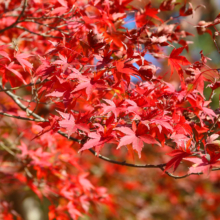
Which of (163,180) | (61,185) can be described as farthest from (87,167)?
(61,185)

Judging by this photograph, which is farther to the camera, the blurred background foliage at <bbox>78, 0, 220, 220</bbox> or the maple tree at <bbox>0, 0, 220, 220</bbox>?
the blurred background foliage at <bbox>78, 0, 220, 220</bbox>

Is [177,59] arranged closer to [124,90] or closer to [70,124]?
[124,90]

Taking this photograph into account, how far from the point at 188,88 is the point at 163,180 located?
3587 millimetres

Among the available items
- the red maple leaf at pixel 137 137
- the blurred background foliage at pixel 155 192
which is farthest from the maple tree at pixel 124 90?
the blurred background foliage at pixel 155 192

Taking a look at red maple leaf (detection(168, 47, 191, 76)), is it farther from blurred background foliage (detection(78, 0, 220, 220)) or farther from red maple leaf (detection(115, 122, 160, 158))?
blurred background foliage (detection(78, 0, 220, 220))

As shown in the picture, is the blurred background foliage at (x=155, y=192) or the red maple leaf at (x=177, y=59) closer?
the red maple leaf at (x=177, y=59)

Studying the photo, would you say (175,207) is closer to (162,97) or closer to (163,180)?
(163,180)

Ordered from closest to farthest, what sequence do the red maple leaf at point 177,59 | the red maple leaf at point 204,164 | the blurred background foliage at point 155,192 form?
1. the red maple leaf at point 204,164
2. the red maple leaf at point 177,59
3. the blurred background foliage at point 155,192

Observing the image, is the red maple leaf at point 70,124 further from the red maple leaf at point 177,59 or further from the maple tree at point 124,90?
the red maple leaf at point 177,59

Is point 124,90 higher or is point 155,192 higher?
point 124,90

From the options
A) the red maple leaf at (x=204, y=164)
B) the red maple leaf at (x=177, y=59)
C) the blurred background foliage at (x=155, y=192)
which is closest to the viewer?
the red maple leaf at (x=204, y=164)

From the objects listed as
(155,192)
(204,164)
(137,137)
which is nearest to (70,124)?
(137,137)

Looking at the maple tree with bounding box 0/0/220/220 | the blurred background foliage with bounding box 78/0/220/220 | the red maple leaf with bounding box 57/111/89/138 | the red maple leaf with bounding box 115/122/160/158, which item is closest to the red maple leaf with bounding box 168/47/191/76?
the maple tree with bounding box 0/0/220/220

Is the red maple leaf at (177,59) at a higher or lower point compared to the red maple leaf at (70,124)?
higher
